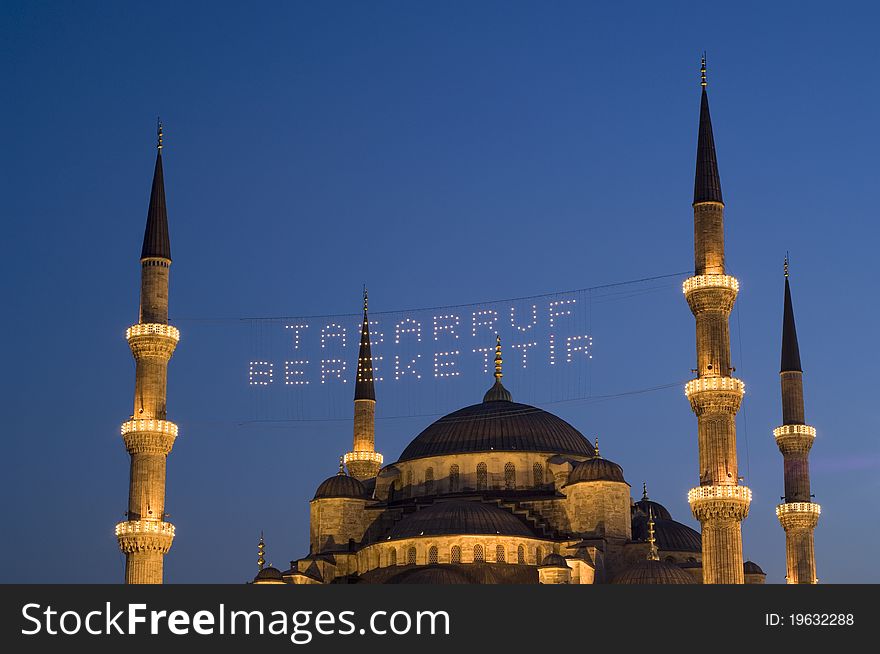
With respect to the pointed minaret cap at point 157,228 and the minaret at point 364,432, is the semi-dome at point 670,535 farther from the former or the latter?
the pointed minaret cap at point 157,228

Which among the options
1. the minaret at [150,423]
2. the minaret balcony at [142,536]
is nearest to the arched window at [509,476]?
A: the minaret at [150,423]

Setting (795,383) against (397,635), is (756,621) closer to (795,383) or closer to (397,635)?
(397,635)

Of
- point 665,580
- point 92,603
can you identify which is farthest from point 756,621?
point 665,580

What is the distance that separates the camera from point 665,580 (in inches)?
2009

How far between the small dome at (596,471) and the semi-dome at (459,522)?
2.69m

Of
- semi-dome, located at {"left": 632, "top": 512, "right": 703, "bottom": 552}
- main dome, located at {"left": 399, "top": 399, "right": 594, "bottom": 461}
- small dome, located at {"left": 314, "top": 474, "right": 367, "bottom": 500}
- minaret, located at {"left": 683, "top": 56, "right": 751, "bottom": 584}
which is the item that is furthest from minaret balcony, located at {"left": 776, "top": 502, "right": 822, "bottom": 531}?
small dome, located at {"left": 314, "top": 474, "right": 367, "bottom": 500}

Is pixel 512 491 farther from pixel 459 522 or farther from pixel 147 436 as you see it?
pixel 147 436

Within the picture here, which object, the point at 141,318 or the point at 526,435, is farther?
the point at 526,435

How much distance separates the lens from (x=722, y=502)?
151ft

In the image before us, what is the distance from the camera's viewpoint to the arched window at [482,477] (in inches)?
2395

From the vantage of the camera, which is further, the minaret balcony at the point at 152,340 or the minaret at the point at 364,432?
the minaret at the point at 364,432

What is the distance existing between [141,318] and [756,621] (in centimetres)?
2865

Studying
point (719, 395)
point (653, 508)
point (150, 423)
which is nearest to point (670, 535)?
point (653, 508)

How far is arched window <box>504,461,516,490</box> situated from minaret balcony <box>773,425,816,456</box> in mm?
9756
